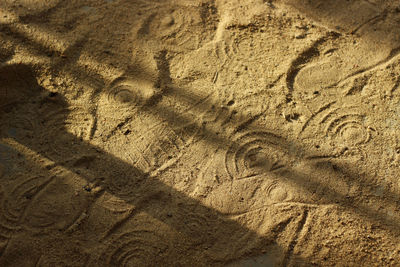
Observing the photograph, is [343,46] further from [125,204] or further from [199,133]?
[125,204]

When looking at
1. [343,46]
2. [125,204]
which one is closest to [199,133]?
[125,204]

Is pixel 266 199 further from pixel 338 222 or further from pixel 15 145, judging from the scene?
pixel 15 145

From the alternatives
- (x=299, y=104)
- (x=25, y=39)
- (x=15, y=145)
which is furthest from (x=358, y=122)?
(x=25, y=39)

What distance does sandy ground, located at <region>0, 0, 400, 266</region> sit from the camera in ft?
8.66

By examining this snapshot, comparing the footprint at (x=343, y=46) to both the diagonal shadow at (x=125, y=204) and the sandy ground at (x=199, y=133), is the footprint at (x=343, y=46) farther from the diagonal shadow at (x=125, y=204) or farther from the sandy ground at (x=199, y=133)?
the diagonal shadow at (x=125, y=204)

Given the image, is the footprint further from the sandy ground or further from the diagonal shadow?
the diagonal shadow

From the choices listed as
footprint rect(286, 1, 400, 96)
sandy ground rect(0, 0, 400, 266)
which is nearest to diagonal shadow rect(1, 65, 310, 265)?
sandy ground rect(0, 0, 400, 266)

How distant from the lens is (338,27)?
138 inches

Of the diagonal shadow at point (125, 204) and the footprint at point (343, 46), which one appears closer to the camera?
the diagonal shadow at point (125, 204)

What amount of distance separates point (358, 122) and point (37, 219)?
8.64 ft

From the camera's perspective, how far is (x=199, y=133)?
3070mm

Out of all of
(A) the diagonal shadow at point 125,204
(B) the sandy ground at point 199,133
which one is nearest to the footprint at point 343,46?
(B) the sandy ground at point 199,133

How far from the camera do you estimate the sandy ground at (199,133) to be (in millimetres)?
2641

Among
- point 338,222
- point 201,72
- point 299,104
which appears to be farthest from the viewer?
point 201,72
